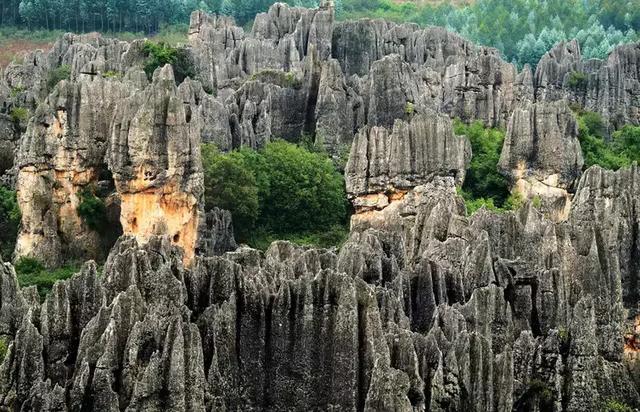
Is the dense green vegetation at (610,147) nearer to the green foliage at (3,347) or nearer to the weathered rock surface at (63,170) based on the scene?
the weathered rock surface at (63,170)

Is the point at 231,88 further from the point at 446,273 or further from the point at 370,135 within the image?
the point at 446,273

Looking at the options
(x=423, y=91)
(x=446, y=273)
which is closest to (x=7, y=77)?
(x=423, y=91)

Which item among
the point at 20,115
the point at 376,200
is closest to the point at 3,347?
the point at 376,200

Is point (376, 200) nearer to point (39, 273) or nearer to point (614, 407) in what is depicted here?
point (39, 273)

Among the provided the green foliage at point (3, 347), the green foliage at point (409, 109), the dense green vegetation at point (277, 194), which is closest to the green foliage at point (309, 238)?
the dense green vegetation at point (277, 194)

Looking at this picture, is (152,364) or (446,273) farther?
(446,273)
